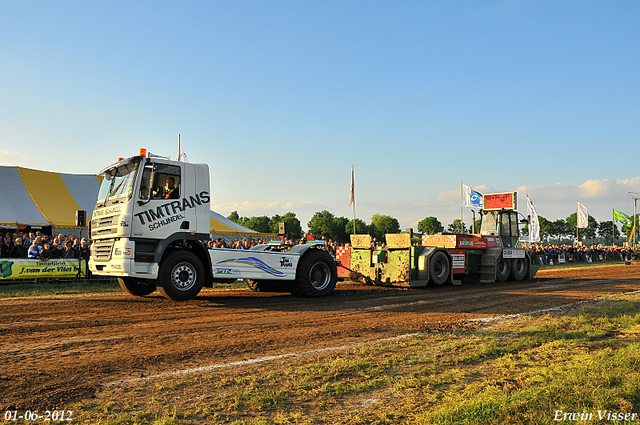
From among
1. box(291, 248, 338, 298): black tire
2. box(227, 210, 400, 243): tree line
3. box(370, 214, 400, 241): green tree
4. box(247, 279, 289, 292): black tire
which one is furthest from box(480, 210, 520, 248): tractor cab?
box(370, 214, 400, 241): green tree

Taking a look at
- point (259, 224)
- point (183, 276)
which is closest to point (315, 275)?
point (183, 276)

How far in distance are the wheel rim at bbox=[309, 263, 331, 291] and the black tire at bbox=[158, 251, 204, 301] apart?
10.5 ft

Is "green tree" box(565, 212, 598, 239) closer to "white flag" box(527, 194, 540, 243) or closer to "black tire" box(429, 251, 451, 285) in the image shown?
"white flag" box(527, 194, 540, 243)

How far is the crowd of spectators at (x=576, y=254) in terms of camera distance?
38250mm

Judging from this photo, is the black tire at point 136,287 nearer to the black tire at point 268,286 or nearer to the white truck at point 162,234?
the white truck at point 162,234

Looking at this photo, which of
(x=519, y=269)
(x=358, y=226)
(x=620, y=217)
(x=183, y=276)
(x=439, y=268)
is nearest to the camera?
(x=183, y=276)

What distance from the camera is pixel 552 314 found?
9734 millimetres

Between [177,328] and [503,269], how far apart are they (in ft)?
47.0

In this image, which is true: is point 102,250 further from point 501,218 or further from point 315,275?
point 501,218

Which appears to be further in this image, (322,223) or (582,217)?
(322,223)

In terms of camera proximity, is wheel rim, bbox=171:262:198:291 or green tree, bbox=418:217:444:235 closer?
wheel rim, bbox=171:262:198:291

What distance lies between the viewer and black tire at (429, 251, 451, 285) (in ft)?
52.3

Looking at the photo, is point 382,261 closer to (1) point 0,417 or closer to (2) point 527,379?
(2) point 527,379

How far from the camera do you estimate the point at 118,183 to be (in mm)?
10648
